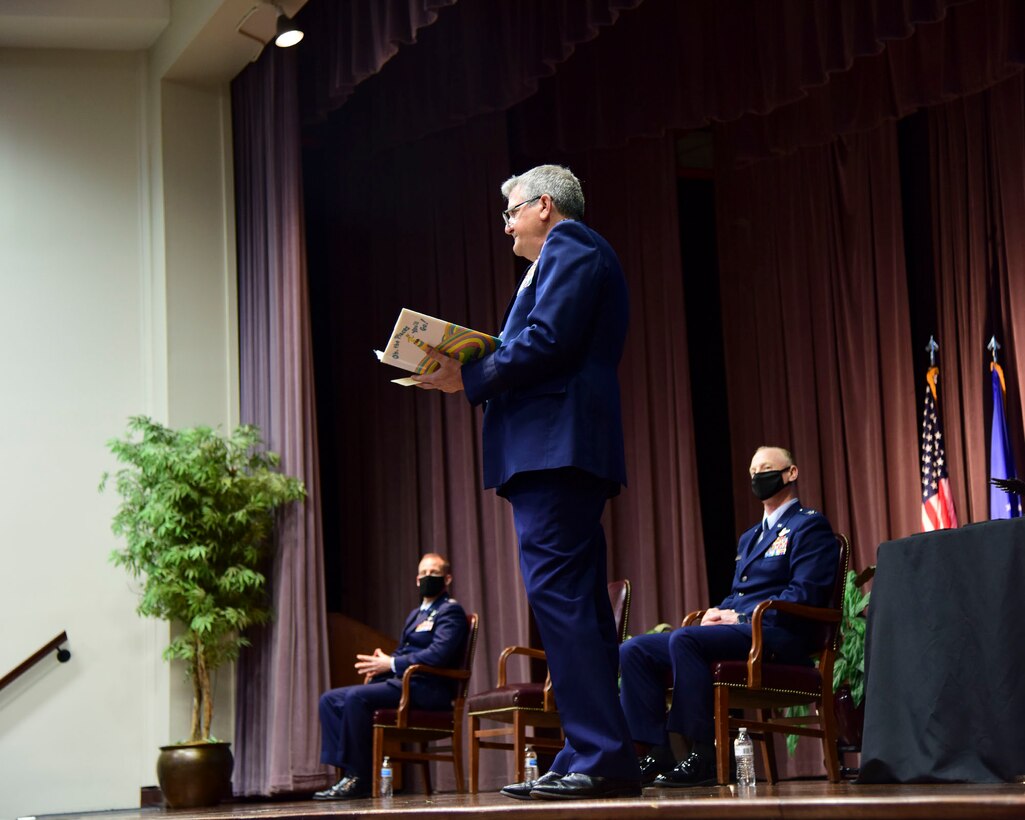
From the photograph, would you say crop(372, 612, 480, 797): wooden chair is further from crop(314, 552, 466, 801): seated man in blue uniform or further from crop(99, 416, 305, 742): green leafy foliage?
crop(99, 416, 305, 742): green leafy foliage

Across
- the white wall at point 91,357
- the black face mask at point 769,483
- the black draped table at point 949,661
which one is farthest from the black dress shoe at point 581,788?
the white wall at point 91,357

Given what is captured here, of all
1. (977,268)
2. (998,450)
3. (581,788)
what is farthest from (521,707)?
(977,268)

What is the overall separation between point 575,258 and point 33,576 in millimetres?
4645

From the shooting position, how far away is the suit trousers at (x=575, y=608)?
2.70 m

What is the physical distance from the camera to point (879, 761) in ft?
10.7

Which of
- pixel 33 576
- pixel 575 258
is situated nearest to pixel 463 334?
pixel 575 258

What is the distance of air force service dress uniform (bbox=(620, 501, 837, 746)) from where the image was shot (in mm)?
4055

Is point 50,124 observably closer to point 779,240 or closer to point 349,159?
point 349,159

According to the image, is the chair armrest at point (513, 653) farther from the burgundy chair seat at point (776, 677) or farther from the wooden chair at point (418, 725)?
the burgundy chair seat at point (776, 677)

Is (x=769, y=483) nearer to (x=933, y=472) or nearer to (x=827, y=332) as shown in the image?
(x=933, y=472)

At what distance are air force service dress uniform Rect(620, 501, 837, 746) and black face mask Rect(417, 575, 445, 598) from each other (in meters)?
2.01

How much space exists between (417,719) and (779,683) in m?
2.18

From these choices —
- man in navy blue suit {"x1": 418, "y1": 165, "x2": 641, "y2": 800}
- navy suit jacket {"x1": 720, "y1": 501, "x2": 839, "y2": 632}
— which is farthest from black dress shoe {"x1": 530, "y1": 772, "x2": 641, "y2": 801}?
navy suit jacket {"x1": 720, "y1": 501, "x2": 839, "y2": 632}

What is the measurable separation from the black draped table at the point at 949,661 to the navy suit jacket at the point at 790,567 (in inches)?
33.1
